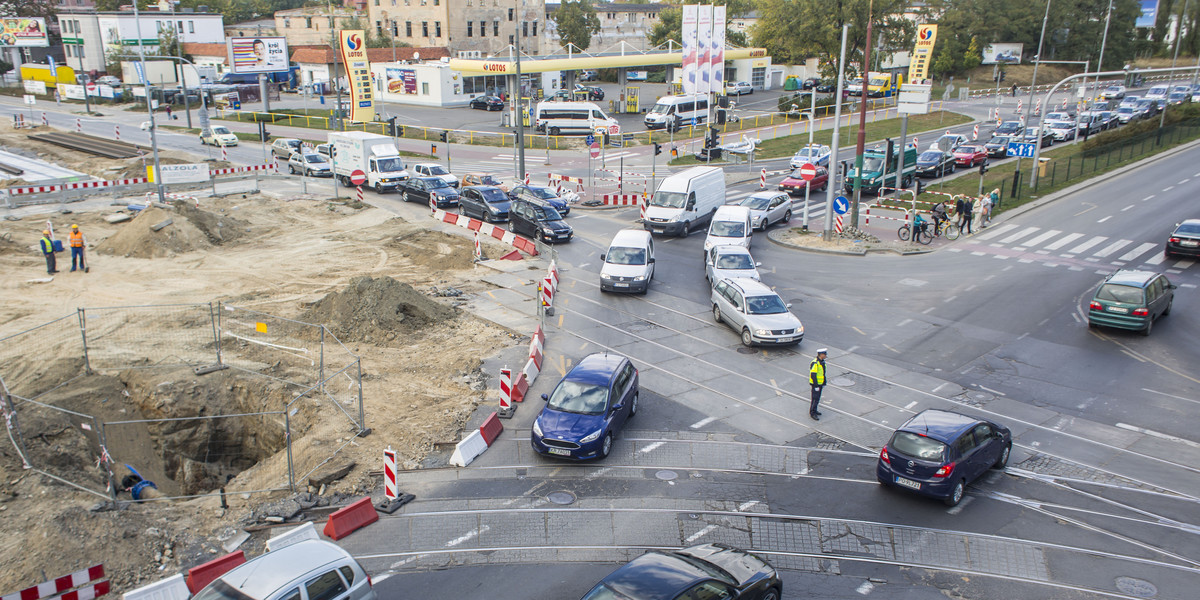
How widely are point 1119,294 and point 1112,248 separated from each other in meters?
10.5

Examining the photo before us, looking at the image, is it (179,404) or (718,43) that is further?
(718,43)

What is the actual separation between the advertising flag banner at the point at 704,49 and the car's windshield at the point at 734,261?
1137 inches

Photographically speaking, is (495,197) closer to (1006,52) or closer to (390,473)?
(390,473)

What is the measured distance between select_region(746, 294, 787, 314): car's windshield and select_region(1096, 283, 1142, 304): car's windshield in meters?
8.98

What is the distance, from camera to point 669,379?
19422 mm

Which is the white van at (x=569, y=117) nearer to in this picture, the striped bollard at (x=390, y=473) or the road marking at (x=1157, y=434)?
the road marking at (x=1157, y=434)

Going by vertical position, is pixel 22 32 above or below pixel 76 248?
above

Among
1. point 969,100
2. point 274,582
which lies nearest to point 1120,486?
point 274,582

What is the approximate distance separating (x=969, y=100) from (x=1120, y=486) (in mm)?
74965

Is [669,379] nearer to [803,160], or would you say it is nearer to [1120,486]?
[1120,486]

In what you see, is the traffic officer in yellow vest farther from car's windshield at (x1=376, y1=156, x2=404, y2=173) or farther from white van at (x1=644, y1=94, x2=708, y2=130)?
white van at (x1=644, y1=94, x2=708, y2=130)

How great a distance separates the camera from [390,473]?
1342cm

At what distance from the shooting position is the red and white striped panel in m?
9.97

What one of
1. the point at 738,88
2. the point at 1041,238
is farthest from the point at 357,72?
the point at 738,88
